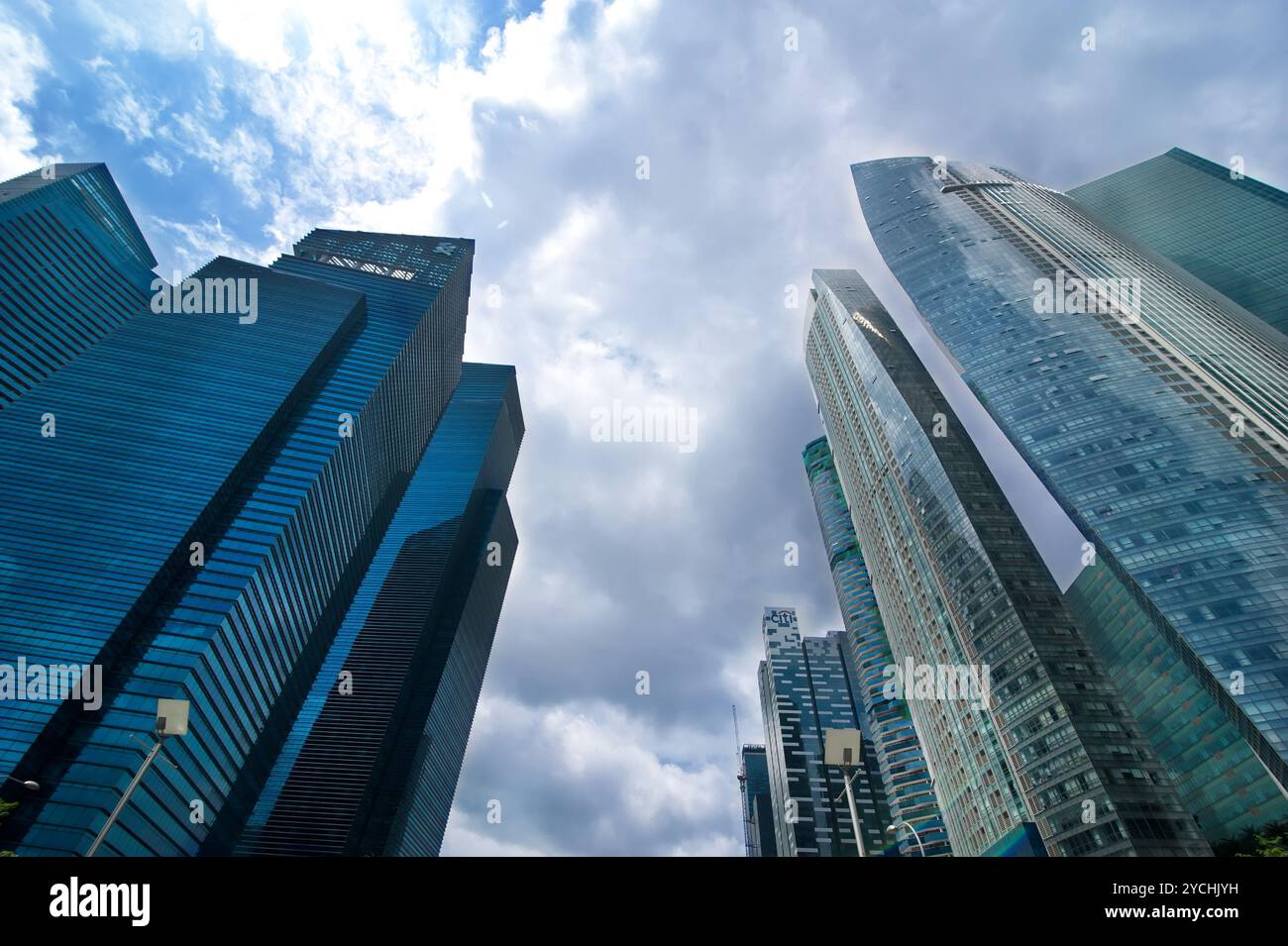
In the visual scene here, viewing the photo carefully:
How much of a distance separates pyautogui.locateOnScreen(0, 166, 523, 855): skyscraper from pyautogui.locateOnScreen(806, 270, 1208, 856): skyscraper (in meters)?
86.6

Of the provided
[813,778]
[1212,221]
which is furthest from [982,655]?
[1212,221]

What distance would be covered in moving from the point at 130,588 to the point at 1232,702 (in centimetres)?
12069

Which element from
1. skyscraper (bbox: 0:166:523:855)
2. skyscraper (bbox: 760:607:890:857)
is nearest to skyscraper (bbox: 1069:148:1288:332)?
skyscraper (bbox: 760:607:890:857)

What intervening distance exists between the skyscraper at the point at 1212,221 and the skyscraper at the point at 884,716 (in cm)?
9842

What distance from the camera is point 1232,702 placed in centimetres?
6950

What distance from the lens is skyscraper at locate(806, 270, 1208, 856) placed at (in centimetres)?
7606

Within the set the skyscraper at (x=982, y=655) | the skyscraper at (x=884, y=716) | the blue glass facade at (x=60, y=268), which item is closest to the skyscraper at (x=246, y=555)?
the blue glass facade at (x=60, y=268)
